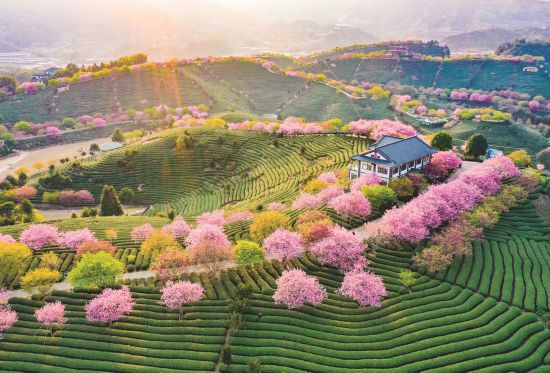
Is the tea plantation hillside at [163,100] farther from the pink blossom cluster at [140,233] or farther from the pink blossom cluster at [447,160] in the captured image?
the pink blossom cluster at [140,233]

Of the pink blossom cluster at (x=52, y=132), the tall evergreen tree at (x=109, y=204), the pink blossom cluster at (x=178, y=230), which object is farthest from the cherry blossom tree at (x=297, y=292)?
the pink blossom cluster at (x=52, y=132)

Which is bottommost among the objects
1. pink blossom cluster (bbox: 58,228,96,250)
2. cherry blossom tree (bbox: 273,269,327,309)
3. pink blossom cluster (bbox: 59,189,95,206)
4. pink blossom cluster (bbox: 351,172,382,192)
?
pink blossom cluster (bbox: 59,189,95,206)

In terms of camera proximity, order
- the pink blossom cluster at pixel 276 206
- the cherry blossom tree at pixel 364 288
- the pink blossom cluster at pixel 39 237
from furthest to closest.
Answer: the pink blossom cluster at pixel 276 206, the pink blossom cluster at pixel 39 237, the cherry blossom tree at pixel 364 288

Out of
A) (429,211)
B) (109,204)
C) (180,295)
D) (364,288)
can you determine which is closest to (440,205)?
(429,211)

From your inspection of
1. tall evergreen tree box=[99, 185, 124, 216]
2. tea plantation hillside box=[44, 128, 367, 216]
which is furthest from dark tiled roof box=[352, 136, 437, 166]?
tall evergreen tree box=[99, 185, 124, 216]

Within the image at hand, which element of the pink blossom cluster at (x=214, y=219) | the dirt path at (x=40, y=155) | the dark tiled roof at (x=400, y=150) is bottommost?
the dirt path at (x=40, y=155)

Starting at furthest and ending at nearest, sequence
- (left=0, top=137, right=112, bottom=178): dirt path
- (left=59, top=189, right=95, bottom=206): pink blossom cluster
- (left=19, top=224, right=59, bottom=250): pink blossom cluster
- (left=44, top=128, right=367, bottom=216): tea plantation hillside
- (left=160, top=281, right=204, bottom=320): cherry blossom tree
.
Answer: (left=0, top=137, right=112, bottom=178): dirt path → (left=59, top=189, right=95, bottom=206): pink blossom cluster → (left=44, top=128, right=367, bottom=216): tea plantation hillside → (left=19, top=224, right=59, bottom=250): pink blossom cluster → (left=160, top=281, right=204, bottom=320): cherry blossom tree

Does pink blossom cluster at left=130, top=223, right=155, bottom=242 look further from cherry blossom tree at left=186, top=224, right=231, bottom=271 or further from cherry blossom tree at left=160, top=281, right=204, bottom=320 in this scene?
cherry blossom tree at left=160, top=281, right=204, bottom=320
